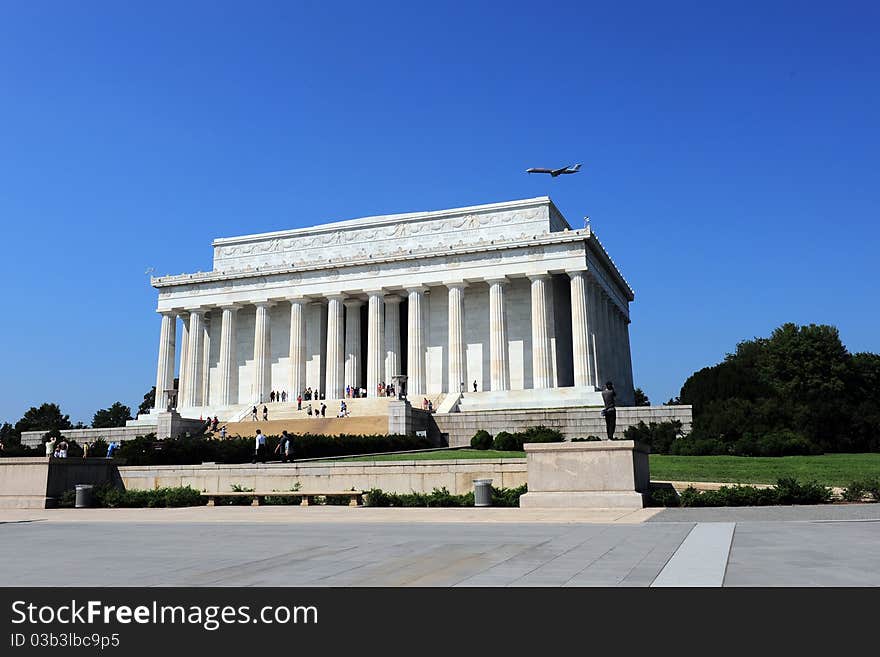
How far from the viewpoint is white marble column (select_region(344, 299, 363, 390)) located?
232 ft

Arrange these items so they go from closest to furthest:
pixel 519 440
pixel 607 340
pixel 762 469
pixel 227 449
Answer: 1. pixel 762 469
2. pixel 227 449
3. pixel 519 440
4. pixel 607 340

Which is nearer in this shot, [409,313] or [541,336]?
[541,336]

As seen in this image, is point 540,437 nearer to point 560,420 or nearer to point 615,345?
point 560,420

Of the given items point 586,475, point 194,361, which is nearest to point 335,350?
point 194,361

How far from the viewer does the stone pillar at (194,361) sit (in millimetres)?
73125

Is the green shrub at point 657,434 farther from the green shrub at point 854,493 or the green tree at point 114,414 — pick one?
the green tree at point 114,414

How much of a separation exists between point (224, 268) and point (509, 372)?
1279 inches

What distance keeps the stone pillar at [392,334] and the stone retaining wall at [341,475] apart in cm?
3813

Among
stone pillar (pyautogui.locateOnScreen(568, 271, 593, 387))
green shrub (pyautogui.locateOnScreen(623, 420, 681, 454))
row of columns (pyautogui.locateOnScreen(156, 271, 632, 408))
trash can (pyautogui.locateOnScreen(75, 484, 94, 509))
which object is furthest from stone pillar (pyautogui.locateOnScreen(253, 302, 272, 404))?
trash can (pyautogui.locateOnScreen(75, 484, 94, 509))

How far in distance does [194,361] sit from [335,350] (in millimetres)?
15245

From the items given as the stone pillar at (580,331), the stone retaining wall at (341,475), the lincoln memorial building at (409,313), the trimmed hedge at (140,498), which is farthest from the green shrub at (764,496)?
the stone pillar at (580,331)

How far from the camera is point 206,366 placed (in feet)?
246

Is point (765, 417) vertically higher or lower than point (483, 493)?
higher
